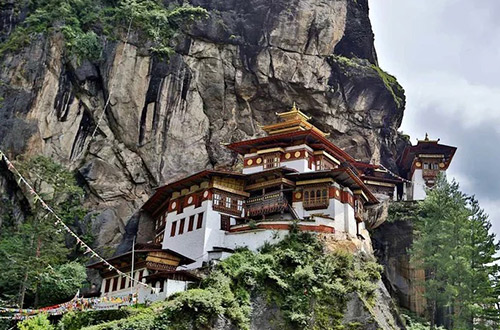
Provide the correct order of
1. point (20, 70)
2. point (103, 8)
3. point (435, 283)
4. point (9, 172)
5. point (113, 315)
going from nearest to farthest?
point (113, 315), point (435, 283), point (9, 172), point (20, 70), point (103, 8)

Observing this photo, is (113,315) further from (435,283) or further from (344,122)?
(344,122)

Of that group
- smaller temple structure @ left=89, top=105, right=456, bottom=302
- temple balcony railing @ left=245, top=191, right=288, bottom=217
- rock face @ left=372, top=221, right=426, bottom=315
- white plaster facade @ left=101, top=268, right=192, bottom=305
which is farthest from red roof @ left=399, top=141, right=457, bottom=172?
white plaster facade @ left=101, top=268, right=192, bottom=305

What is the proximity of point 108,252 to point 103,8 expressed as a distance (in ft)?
69.7

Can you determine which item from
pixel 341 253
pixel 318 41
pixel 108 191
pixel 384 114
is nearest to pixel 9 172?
pixel 108 191

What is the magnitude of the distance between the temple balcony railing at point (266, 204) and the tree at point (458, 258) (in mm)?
9178

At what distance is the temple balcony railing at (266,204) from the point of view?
36250 millimetres

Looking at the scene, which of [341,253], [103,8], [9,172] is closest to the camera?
[341,253]

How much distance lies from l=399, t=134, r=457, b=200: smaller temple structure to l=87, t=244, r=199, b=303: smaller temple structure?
85.2 feet

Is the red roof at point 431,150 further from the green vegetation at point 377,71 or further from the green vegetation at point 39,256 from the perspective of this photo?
the green vegetation at point 39,256

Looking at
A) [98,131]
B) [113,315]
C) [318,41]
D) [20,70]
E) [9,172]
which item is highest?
[318,41]

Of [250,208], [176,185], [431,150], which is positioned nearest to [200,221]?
[250,208]

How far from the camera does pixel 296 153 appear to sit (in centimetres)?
3988

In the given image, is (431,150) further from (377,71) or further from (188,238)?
(188,238)

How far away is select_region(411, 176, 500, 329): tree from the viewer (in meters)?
32.9
